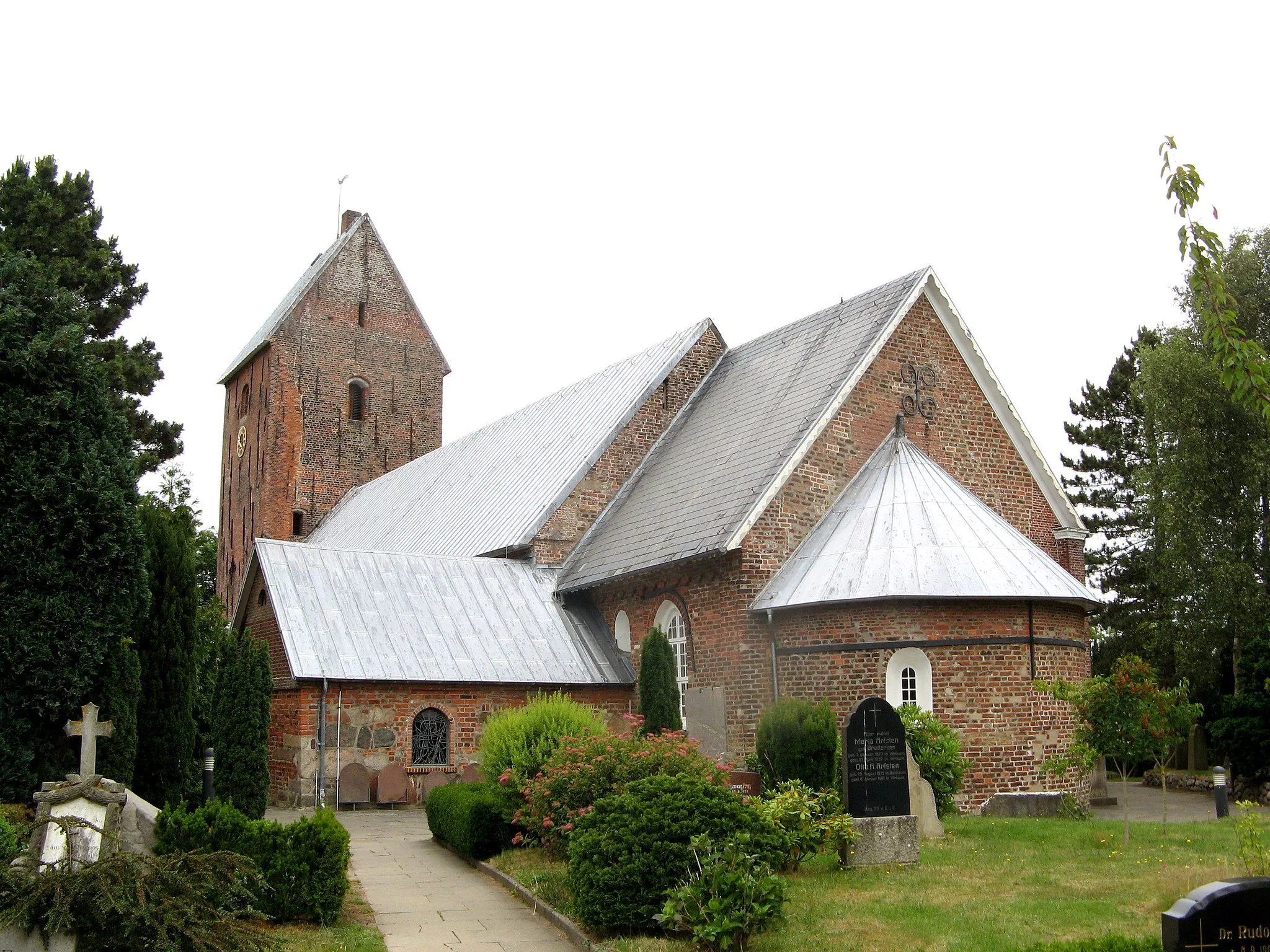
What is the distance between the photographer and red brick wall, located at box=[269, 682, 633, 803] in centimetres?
1977

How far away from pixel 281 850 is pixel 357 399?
3128 centimetres

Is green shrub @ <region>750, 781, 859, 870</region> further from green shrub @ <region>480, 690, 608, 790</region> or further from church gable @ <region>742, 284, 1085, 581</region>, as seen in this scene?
church gable @ <region>742, 284, 1085, 581</region>

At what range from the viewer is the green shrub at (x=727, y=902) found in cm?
920

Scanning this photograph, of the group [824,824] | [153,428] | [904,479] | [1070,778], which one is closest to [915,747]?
[824,824]

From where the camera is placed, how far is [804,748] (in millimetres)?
14531

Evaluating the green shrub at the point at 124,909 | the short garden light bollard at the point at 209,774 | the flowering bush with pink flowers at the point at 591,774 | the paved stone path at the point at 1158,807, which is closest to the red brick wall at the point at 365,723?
the short garden light bollard at the point at 209,774

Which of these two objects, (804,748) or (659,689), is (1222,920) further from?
(659,689)

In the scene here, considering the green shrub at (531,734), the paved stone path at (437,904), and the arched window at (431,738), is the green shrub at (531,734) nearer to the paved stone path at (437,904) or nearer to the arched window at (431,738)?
the paved stone path at (437,904)

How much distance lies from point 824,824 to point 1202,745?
23.1 m

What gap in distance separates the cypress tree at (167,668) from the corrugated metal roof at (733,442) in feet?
26.4

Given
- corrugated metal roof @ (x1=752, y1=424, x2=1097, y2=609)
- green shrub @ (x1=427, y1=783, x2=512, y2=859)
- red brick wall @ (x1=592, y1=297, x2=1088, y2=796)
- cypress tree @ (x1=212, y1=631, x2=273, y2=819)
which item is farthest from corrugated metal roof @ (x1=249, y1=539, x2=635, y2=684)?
green shrub @ (x1=427, y1=783, x2=512, y2=859)

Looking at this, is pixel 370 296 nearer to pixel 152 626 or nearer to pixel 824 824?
pixel 152 626

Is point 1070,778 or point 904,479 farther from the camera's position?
point 904,479

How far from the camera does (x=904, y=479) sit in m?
20.5
